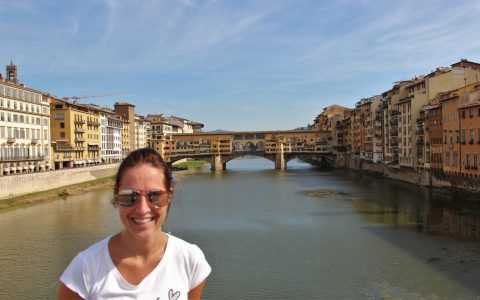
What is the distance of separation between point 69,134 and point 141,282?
49596mm

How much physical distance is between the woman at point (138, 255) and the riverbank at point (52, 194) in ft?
86.6

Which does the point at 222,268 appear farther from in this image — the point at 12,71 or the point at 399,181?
the point at 12,71

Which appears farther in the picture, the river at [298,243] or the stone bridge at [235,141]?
the stone bridge at [235,141]

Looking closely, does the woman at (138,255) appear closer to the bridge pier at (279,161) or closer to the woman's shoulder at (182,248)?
the woman's shoulder at (182,248)

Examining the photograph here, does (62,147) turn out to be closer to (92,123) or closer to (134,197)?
(92,123)

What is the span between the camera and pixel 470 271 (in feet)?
47.8

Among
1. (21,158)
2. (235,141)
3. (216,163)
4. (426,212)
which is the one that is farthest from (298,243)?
(235,141)

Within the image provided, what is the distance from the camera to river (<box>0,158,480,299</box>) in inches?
539

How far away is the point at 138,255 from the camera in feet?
6.66

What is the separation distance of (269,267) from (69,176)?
30530 mm

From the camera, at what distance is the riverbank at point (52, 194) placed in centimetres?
3003

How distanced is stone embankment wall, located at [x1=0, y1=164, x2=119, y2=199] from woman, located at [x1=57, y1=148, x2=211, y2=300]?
32.1 metres

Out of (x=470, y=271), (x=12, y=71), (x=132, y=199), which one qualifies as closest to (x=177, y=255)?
(x=132, y=199)

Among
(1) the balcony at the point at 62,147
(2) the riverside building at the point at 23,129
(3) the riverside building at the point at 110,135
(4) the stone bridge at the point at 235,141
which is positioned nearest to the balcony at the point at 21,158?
(2) the riverside building at the point at 23,129
